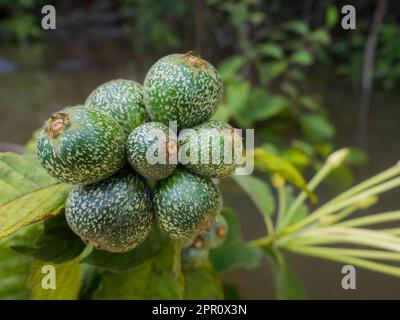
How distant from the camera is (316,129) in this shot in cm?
157

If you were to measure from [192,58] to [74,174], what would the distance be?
0.40ft

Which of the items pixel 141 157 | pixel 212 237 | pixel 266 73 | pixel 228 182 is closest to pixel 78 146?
pixel 141 157

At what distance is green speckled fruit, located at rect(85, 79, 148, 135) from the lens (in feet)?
1.18

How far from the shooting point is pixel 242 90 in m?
1.58

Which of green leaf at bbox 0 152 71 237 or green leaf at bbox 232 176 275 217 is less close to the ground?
green leaf at bbox 0 152 71 237

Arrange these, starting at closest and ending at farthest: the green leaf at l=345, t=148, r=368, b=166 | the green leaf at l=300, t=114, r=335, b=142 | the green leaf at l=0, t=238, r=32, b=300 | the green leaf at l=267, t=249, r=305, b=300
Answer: the green leaf at l=0, t=238, r=32, b=300 → the green leaf at l=267, t=249, r=305, b=300 → the green leaf at l=345, t=148, r=368, b=166 → the green leaf at l=300, t=114, r=335, b=142

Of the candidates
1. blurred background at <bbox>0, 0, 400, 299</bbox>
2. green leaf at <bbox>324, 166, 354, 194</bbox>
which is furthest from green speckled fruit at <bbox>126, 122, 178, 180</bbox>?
green leaf at <bbox>324, 166, 354, 194</bbox>

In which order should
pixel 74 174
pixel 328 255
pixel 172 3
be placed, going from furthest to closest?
pixel 172 3, pixel 328 255, pixel 74 174

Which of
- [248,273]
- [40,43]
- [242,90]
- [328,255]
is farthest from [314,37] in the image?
[40,43]

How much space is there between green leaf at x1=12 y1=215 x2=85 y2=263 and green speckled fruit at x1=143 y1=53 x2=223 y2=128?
117 mm

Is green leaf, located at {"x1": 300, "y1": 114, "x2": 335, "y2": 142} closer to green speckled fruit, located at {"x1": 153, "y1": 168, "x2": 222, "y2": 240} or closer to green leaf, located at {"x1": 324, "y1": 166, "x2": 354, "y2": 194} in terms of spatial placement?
green leaf, located at {"x1": 324, "y1": 166, "x2": 354, "y2": 194}

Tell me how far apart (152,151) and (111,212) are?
0.05 m

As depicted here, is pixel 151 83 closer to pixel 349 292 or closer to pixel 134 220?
pixel 134 220

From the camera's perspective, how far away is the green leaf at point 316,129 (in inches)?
60.8
